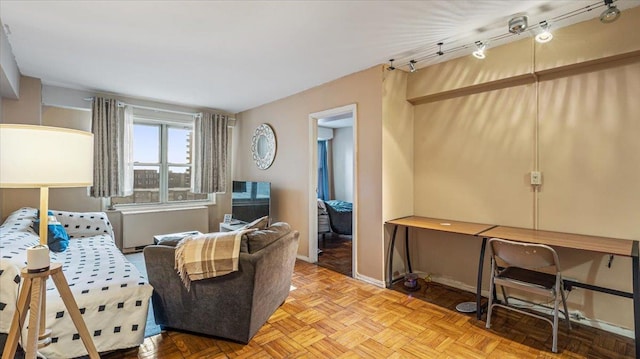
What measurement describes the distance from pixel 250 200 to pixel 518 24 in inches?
146

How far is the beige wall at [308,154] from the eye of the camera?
128 inches

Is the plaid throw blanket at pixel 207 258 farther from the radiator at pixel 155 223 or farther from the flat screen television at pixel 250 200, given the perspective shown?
the radiator at pixel 155 223

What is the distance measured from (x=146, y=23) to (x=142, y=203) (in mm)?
3316

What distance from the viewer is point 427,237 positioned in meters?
3.41

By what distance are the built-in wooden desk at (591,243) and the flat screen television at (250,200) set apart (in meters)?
2.81

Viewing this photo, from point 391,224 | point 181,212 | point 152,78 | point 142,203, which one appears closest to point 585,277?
point 391,224

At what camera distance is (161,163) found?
503 centimetres

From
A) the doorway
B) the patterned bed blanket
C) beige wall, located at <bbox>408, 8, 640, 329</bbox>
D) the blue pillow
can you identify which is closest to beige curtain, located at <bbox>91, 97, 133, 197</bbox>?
the blue pillow

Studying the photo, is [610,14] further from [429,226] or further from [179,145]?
[179,145]

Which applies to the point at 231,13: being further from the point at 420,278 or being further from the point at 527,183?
the point at 420,278

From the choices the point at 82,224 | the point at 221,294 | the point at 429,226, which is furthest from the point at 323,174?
the point at 221,294

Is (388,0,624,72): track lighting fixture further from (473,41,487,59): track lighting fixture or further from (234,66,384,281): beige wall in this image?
(234,66,384,281): beige wall

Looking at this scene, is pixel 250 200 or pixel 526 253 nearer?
pixel 526 253

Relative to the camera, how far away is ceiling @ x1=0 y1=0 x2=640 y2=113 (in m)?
2.08
